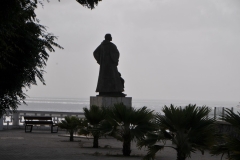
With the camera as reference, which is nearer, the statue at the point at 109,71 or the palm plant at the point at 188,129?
the palm plant at the point at 188,129

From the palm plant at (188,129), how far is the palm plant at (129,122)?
296 cm

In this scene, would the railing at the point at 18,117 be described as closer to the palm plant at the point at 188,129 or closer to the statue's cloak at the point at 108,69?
the statue's cloak at the point at 108,69

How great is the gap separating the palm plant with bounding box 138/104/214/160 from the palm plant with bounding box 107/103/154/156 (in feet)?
9.70

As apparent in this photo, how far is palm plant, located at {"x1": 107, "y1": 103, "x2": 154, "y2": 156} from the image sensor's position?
16.7 metres

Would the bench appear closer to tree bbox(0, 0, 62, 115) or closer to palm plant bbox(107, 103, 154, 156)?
tree bbox(0, 0, 62, 115)

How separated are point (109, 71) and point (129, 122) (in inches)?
462

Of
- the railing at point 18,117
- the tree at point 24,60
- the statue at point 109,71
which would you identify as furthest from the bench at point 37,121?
the tree at point 24,60

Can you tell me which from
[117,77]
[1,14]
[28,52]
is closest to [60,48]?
[28,52]

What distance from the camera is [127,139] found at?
17.2 m

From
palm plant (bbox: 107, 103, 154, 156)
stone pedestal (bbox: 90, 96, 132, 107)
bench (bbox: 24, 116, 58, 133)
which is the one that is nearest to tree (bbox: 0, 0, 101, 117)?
palm plant (bbox: 107, 103, 154, 156)

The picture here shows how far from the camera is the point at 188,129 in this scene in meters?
13.4

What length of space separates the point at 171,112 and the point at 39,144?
9229 mm

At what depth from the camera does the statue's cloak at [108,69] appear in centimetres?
2825

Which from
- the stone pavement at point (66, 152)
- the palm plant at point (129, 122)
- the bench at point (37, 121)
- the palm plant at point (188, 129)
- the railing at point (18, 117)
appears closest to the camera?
the palm plant at point (188, 129)
